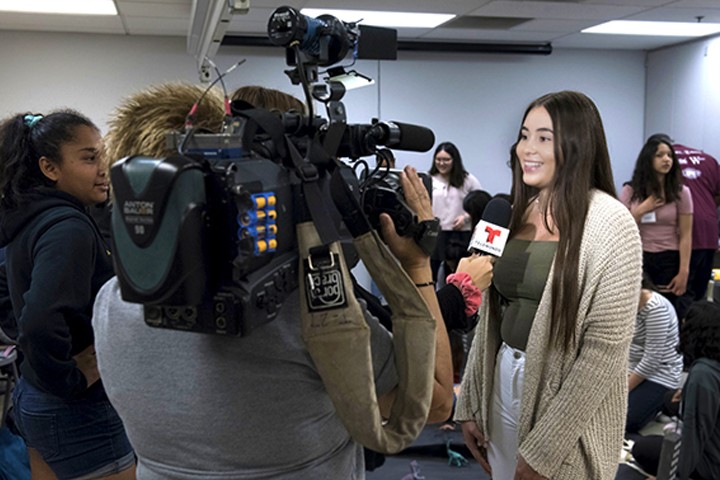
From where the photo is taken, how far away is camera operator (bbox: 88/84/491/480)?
87 cm

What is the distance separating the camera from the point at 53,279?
1537 mm

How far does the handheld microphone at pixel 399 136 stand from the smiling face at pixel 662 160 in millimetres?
3889

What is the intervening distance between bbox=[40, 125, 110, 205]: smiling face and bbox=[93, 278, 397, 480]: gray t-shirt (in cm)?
93

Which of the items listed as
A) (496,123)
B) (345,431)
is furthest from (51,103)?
(345,431)

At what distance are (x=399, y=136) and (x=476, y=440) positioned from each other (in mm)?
1156

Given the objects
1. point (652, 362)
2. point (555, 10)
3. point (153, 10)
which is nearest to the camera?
point (652, 362)

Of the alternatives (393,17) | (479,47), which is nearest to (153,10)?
(393,17)

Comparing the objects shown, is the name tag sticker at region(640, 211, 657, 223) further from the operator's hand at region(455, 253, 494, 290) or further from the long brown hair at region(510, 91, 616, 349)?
the operator's hand at region(455, 253, 494, 290)

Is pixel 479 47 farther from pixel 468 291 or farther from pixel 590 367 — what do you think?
pixel 468 291

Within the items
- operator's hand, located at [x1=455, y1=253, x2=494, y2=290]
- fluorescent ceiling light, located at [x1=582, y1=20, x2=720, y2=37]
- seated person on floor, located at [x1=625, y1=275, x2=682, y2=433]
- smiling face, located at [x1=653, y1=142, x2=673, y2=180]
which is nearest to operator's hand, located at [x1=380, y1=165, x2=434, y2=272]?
operator's hand, located at [x1=455, y1=253, x2=494, y2=290]

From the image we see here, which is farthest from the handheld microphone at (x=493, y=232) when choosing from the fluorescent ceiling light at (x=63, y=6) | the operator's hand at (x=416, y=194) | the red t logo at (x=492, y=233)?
the fluorescent ceiling light at (x=63, y=6)

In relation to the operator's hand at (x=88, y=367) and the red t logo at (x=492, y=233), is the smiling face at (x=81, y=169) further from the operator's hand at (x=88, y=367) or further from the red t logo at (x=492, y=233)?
the red t logo at (x=492, y=233)

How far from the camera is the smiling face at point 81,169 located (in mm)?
1755

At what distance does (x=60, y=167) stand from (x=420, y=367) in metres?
1.29
